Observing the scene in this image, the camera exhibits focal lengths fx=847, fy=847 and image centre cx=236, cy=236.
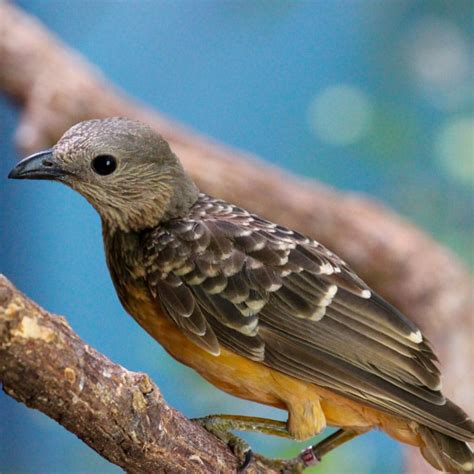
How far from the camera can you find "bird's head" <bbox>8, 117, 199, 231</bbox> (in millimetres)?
2010

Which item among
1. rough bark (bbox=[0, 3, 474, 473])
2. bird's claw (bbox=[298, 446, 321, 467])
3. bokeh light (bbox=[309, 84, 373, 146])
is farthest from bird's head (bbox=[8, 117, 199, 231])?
bokeh light (bbox=[309, 84, 373, 146])

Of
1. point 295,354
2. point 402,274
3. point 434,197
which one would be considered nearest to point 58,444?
point 402,274

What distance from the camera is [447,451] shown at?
207cm

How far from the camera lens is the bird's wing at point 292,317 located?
1969mm

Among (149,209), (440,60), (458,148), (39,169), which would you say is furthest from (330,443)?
(440,60)

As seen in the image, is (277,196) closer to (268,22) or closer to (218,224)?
(268,22)

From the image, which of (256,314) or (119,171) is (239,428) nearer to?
(256,314)

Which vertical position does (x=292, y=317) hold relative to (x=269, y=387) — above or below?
above

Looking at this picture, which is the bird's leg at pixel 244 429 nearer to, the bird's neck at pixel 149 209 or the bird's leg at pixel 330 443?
the bird's leg at pixel 330 443

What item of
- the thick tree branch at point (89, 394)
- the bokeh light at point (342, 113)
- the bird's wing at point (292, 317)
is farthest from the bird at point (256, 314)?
the bokeh light at point (342, 113)

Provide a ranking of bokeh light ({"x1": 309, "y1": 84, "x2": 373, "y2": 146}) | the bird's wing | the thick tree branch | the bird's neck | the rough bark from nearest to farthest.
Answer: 1. the thick tree branch
2. the bird's wing
3. the bird's neck
4. the rough bark
5. bokeh light ({"x1": 309, "y1": 84, "x2": 373, "y2": 146})

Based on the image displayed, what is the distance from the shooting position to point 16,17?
3.65 metres

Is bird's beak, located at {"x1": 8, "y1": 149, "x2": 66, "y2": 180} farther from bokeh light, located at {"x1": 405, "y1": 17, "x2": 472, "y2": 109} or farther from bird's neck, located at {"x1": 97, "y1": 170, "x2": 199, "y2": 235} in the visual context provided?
bokeh light, located at {"x1": 405, "y1": 17, "x2": 472, "y2": 109}

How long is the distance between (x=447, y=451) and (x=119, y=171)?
105cm
